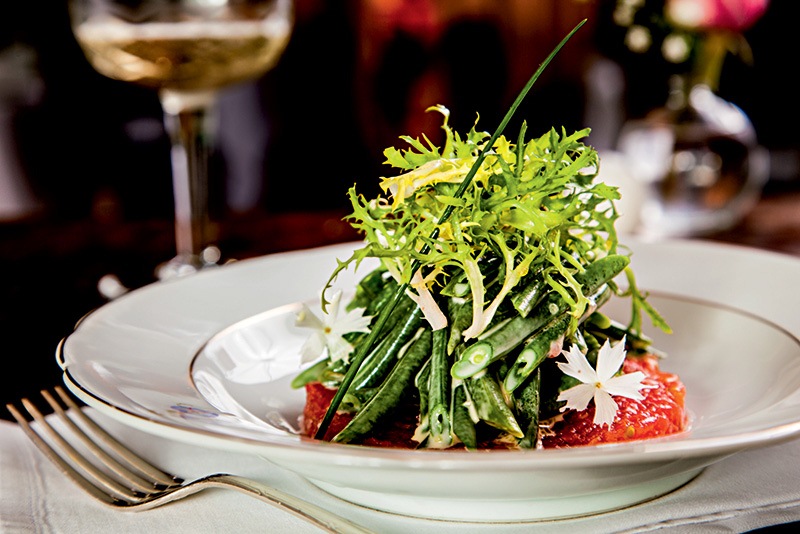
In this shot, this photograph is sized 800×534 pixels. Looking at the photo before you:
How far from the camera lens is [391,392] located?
3.30 ft

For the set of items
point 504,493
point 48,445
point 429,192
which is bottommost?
point 48,445

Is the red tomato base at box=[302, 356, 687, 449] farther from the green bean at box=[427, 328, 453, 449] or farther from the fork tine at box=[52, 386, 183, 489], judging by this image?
the fork tine at box=[52, 386, 183, 489]

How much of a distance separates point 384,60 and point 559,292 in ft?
12.0

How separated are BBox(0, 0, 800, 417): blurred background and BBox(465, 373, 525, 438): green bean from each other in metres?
2.56

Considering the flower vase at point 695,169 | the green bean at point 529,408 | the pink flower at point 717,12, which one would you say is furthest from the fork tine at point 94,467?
the pink flower at point 717,12

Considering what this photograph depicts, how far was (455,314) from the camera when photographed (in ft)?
3.32

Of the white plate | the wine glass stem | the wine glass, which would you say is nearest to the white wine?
the wine glass

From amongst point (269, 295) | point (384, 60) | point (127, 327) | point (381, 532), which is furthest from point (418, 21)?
point (381, 532)

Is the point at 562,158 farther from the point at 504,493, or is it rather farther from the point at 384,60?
the point at 384,60

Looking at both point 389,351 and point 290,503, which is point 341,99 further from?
point 290,503

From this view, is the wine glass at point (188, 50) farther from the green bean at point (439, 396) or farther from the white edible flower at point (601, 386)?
the white edible flower at point (601, 386)

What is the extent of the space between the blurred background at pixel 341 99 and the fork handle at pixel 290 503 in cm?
274

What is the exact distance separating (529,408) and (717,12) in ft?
6.04

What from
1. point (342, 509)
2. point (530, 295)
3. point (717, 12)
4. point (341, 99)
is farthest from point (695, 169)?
point (341, 99)
